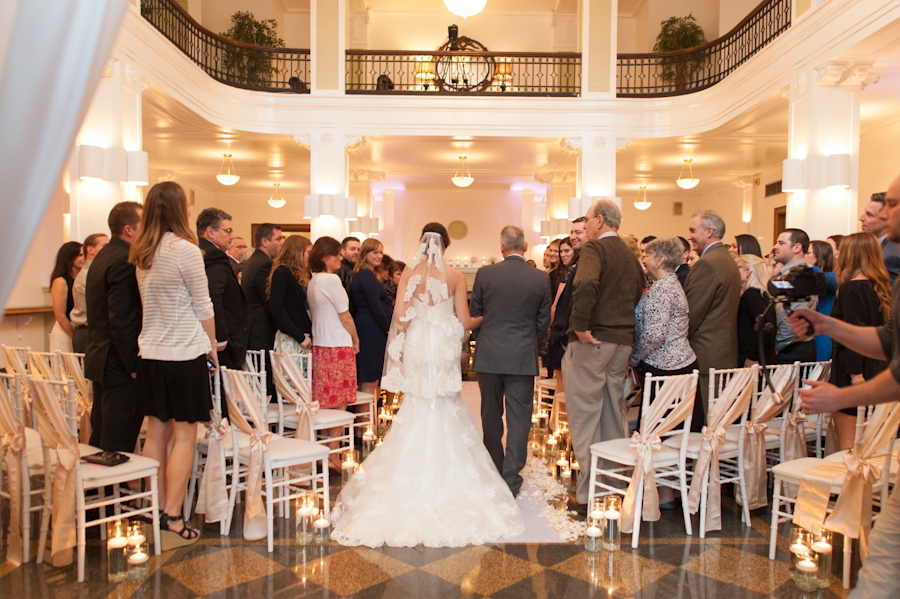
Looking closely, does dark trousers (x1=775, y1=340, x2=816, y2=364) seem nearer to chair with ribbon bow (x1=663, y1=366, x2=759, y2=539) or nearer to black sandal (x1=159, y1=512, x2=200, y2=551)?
chair with ribbon bow (x1=663, y1=366, x2=759, y2=539)

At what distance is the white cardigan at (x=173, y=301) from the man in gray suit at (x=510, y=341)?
1.60 meters

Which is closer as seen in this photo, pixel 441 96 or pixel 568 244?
pixel 568 244

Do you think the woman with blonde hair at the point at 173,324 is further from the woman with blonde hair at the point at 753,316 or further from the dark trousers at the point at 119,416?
the woman with blonde hair at the point at 753,316

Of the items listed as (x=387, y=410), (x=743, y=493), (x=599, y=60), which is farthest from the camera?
(x=599, y=60)

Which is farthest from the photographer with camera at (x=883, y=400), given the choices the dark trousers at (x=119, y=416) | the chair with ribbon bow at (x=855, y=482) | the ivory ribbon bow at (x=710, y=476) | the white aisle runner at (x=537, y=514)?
the dark trousers at (x=119, y=416)

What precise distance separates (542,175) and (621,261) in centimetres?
1136

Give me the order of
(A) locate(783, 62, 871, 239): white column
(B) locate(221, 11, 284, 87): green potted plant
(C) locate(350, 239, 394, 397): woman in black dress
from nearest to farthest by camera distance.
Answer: (C) locate(350, 239, 394, 397): woman in black dress < (A) locate(783, 62, 871, 239): white column < (B) locate(221, 11, 284, 87): green potted plant

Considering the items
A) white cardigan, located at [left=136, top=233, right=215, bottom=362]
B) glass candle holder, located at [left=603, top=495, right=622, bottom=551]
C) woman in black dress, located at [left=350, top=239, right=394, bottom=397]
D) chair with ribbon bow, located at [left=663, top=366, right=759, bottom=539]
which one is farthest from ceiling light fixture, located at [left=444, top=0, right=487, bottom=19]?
glass candle holder, located at [left=603, top=495, right=622, bottom=551]

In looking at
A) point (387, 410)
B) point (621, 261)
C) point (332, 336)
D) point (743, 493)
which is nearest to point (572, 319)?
point (621, 261)

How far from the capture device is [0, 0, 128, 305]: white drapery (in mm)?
781

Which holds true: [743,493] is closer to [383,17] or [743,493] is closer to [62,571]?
[62,571]

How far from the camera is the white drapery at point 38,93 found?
2.56 feet

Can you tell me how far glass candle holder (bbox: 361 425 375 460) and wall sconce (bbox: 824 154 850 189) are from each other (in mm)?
5712

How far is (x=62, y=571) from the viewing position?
2883mm
